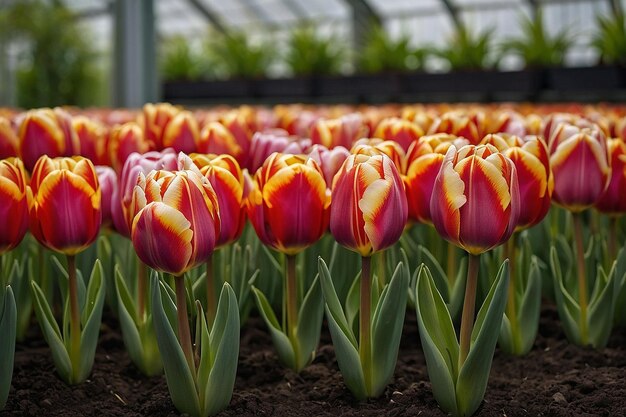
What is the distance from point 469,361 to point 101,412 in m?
0.51

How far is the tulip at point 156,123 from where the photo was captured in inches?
70.4

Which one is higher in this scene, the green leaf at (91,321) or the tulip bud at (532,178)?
the tulip bud at (532,178)

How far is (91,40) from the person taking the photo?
13.4m

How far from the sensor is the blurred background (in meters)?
6.83

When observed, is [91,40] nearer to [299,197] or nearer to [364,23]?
[364,23]

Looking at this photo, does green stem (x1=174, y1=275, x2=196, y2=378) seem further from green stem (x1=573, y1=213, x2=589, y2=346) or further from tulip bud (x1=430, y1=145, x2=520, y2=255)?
green stem (x1=573, y1=213, x2=589, y2=346)

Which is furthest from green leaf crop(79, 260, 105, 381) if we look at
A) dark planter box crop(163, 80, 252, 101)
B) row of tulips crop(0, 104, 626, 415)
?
dark planter box crop(163, 80, 252, 101)

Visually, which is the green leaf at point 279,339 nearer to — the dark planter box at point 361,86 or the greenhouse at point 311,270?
the greenhouse at point 311,270

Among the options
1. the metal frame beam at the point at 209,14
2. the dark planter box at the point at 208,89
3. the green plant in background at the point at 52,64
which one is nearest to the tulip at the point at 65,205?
the dark planter box at the point at 208,89

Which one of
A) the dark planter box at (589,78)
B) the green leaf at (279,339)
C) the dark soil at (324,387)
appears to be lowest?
the dark soil at (324,387)

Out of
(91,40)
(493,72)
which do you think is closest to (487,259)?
(493,72)

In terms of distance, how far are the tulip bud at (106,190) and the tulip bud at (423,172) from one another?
18.7 inches

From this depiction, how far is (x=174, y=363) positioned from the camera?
1.01m

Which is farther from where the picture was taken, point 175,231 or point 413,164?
point 413,164
